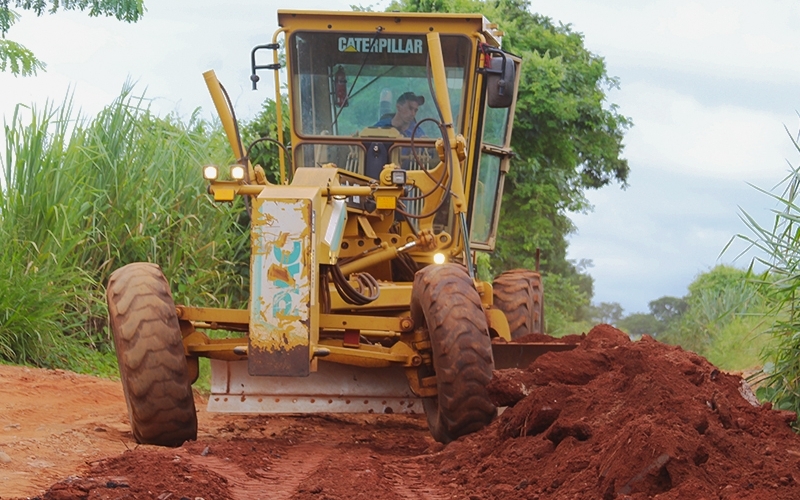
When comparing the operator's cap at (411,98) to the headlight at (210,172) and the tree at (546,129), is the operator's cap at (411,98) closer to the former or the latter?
the headlight at (210,172)

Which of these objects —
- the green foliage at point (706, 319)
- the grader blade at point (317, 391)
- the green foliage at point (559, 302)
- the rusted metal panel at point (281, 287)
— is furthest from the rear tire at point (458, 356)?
the green foliage at point (559, 302)

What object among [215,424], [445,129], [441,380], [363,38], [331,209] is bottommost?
[215,424]

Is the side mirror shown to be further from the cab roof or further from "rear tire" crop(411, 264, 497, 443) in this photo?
"rear tire" crop(411, 264, 497, 443)

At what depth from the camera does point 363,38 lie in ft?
29.5

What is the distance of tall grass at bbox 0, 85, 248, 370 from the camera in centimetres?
998

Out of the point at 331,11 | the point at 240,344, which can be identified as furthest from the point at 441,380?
the point at 331,11

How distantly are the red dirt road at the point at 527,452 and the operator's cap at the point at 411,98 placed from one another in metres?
2.53

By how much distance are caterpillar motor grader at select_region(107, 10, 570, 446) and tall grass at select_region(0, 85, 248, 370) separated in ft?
8.47

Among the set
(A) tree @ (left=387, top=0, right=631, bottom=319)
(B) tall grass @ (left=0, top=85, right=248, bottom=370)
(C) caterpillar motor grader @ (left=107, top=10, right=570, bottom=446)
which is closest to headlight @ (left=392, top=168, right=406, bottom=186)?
(C) caterpillar motor grader @ (left=107, top=10, right=570, bottom=446)

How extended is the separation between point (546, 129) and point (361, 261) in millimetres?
13388

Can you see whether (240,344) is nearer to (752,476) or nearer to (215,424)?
Result: (215,424)

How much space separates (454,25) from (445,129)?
1.23 m

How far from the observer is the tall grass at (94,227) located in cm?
998

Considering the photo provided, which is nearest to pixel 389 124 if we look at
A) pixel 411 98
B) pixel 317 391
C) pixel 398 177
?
pixel 411 98
